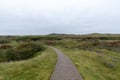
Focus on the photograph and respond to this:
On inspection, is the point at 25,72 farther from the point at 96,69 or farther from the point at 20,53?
the point at 20,53

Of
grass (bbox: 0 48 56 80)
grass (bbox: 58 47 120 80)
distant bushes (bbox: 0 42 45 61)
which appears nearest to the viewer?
grass (bbox: 0 48 56 80)

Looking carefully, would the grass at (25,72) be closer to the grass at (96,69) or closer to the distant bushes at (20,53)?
the grass at (96,69)

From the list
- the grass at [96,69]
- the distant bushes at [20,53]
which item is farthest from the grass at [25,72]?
the distant bushes at [20,53]

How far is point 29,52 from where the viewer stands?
5369cm

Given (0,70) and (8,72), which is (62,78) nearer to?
(8,72)

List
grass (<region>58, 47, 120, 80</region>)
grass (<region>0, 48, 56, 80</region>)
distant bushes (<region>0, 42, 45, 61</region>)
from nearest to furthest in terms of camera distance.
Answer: grass (<region>0, 48, 56, 80</region>)
grass (<region>58, 47, 120, 80</region>)
distant bushes (<region>0, 42, 45, 61</region>)

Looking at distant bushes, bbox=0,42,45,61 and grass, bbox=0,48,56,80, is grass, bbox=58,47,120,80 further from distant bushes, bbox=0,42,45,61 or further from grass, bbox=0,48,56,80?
distant bushes, bbox=0,42,45,61

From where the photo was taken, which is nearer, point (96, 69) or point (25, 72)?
point (25, 72)

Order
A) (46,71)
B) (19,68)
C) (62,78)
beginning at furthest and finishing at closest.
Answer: (19,68) → (46,71) → (62,78)

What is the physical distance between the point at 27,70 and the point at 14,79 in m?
3.15

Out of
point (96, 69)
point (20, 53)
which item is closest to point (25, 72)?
point (96, 69)

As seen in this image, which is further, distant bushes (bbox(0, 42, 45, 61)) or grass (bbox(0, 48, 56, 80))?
distant bushes (bbox(0, 42, 45, 61))

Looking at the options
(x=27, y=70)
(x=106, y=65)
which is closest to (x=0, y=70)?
→ (x=27, y=70)

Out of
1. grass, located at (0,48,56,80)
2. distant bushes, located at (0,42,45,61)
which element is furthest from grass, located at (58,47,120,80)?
distant bushes, located at (0,42,45,61)
